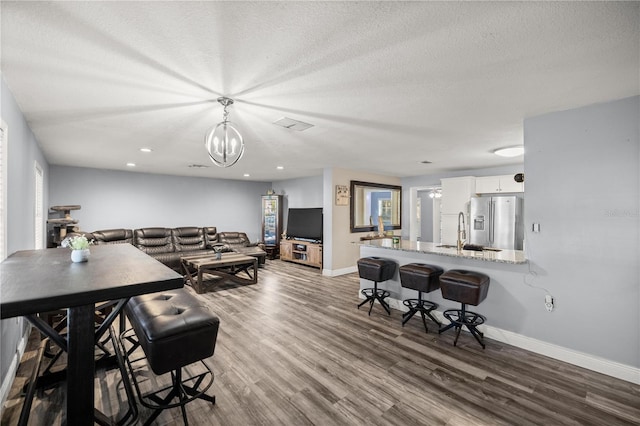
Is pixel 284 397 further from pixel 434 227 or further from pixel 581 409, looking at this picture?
pixel 434 227

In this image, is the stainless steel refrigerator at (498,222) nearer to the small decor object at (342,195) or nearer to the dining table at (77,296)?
the small decor object at (342,195)

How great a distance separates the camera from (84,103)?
97.4 inches

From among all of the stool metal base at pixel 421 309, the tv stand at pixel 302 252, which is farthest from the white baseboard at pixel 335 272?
the stool metal base at pixel 421 309

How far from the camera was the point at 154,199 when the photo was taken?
23.9 feet

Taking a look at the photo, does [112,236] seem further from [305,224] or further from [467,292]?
[467,292]

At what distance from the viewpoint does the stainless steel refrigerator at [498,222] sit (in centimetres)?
502

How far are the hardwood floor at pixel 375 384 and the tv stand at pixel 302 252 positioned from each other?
3.37 m

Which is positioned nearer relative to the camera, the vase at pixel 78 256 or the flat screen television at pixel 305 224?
the vase at pixel 78 256

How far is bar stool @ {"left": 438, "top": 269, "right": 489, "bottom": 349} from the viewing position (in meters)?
2.92

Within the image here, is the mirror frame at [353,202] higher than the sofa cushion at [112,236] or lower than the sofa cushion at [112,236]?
higher

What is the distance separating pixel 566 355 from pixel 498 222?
2.91 meters

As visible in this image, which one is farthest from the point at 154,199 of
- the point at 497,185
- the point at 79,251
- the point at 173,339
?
the point at 497,185

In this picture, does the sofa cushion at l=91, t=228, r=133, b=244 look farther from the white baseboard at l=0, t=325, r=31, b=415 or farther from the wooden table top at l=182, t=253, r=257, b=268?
the white baseboard at l=0, t=325, r=31, b=415

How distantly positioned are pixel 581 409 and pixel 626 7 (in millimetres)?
2514
